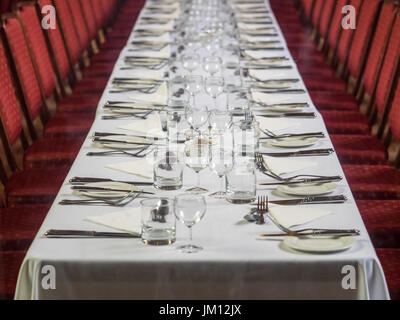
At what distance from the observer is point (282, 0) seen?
8781 mm

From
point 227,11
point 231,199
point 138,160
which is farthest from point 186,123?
point 227,11

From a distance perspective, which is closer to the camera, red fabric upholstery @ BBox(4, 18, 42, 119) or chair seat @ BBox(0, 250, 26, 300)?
chair seat @ BBox(0, 250, 26, 300)

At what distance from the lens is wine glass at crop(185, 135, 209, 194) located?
276 cm

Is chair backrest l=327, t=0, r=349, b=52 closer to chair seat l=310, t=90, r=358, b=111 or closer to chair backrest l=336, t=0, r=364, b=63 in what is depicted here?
chair backrest l=336, t=0, r=364, b=63

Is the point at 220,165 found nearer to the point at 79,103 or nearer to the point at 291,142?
the point at 291,142

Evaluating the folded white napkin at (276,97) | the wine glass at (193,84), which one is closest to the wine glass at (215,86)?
the wine glass at (193,84)

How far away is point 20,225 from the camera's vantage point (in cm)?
324

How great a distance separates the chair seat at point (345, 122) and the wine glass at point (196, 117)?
4.56 feet

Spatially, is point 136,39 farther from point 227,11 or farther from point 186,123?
point 186,123

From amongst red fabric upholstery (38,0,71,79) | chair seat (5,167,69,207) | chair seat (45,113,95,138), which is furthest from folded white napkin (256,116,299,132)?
red fabric upholstery (38,0,71,79)

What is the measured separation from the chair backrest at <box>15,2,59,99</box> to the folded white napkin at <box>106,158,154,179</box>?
1782mm

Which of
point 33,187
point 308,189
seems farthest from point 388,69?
point 33,187

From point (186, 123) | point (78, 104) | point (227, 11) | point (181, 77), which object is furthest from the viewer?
point (227, 11)
